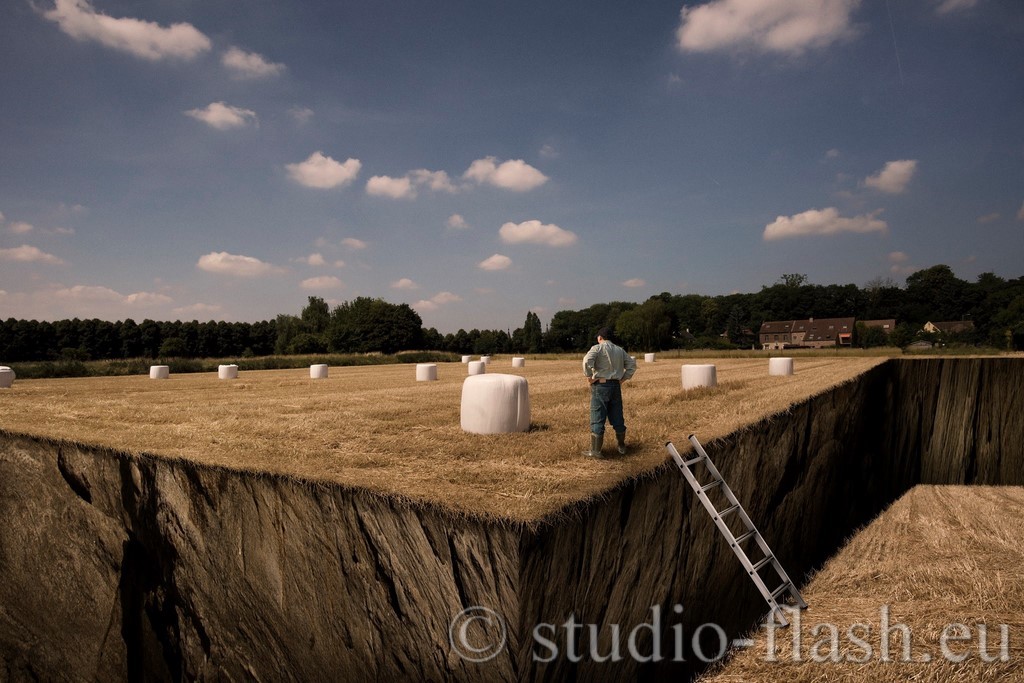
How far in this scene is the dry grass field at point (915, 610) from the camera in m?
6.27

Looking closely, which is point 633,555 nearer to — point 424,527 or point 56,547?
point 424,527

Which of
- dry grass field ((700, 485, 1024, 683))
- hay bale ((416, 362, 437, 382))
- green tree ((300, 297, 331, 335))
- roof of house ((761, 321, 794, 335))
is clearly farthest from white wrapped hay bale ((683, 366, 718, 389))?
roof of house ((761, 321, 794, 335))

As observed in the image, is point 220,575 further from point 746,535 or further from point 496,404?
point 746,535

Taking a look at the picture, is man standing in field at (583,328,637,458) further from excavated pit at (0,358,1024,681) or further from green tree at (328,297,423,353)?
green tree at (328,297,423,353)

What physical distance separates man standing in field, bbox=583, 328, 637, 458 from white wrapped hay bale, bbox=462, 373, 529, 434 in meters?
1.80

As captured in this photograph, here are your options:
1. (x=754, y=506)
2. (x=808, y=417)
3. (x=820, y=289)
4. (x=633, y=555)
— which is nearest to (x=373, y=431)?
(x=633, y=555)

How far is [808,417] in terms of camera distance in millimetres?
12195

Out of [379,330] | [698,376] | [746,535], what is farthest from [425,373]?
[379,330]

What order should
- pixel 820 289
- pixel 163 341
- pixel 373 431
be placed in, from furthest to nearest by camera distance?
pixel 820 289, pixel 163 341, pixel 373 431

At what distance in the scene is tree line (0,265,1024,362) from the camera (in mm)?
83562

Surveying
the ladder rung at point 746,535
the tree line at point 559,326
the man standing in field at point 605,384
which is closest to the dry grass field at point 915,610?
the ladder rung at point 746,535

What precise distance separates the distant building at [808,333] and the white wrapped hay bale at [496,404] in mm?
125177

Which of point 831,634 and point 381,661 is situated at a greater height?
point 381,661

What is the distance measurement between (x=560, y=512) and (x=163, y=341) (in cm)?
11104
